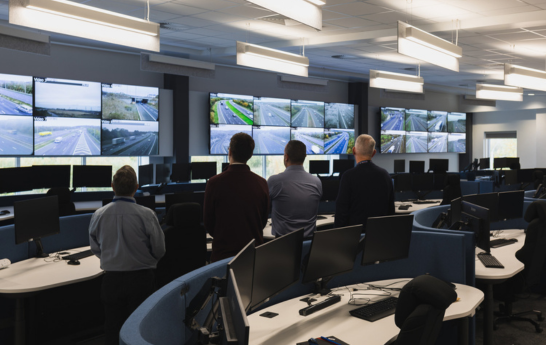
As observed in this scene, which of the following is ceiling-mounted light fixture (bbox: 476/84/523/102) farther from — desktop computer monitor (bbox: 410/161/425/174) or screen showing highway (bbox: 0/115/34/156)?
screen showing highway (bbox: 0/115/34/156)

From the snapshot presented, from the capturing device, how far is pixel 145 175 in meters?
7.43

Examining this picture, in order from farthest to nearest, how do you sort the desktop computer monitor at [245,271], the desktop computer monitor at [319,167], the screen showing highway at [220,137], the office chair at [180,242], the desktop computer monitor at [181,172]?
the desktop computer monitor at [319,167] → the screen showing highway at [220,137] → the desktop computer monitor at [181,172] → the office chair at [180,242] → the desktop computer monitor at [245,271]

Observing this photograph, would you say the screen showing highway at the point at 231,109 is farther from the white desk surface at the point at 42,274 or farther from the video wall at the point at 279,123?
the white desk surface at the point at 42,274

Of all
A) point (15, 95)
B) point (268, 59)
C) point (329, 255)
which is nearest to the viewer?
point (329, 255)

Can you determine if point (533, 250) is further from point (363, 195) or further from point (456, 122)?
point (456, 122)

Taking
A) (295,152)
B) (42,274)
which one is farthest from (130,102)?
(295,152)

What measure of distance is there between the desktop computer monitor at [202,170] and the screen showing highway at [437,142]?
24.4 feet

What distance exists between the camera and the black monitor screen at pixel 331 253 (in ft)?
8.25

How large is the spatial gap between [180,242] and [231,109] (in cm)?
576

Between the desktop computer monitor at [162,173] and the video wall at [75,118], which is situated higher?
the video wall at [75,118]

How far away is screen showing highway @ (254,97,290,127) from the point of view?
376 inches

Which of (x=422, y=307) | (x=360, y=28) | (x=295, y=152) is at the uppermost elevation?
(x=360, y=28)

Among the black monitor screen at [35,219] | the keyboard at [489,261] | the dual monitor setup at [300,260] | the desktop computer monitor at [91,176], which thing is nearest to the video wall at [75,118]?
the desktop computer monitor at [91,176]

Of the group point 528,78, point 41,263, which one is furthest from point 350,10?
point 41,263
